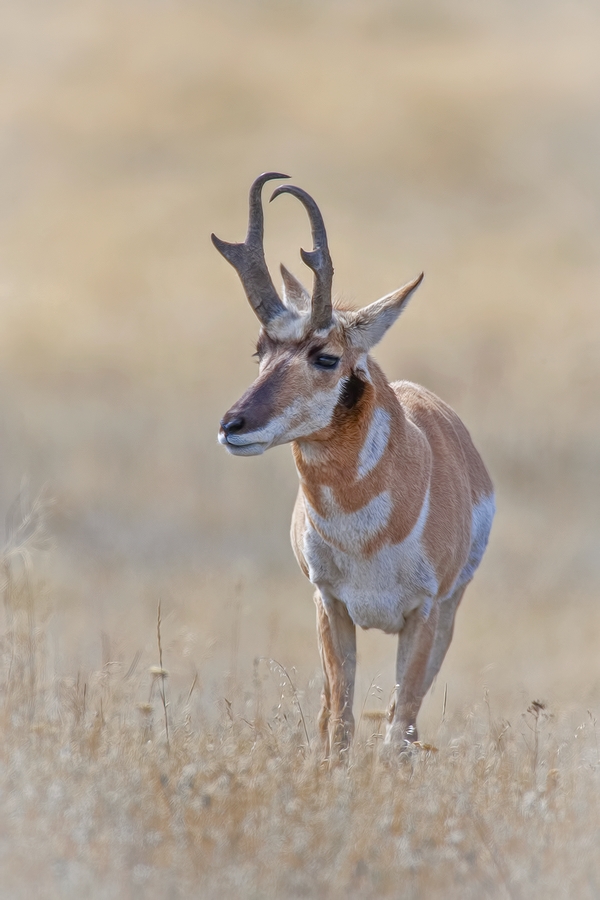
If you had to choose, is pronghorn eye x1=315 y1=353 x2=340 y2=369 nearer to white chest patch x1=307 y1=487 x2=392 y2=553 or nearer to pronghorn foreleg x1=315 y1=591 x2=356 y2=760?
white chest patch x1=307 y1=487 x2=392 y2=553

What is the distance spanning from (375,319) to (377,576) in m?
1.48

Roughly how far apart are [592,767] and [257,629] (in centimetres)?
1356

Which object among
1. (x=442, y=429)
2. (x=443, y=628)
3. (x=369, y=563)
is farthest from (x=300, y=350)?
(x=443, y=628)

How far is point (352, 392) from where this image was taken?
715 cm

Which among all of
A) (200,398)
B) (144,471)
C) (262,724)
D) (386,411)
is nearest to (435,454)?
(386,411)

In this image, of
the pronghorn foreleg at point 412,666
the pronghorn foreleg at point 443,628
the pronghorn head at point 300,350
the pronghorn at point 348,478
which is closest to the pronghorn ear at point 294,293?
the pronghorn at point 348,478

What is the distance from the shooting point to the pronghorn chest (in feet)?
23.8

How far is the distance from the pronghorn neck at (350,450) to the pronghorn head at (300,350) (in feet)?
0.17

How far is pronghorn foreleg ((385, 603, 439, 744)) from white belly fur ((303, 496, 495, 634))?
81 millimetres

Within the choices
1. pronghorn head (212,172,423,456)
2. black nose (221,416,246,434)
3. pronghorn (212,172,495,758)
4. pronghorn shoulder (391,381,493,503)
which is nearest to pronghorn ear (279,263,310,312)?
pronghorn (212,172,495,758)

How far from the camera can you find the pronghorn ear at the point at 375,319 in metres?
7.26

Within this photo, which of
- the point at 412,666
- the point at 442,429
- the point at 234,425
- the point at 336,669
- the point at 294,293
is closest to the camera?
the point at 234,425

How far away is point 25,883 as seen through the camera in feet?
15.0

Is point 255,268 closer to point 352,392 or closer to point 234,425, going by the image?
point 352,392
